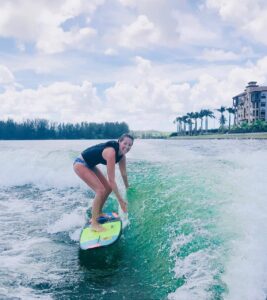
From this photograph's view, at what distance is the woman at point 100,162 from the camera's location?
6652 millimetres

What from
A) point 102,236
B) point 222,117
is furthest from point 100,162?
point 222,117

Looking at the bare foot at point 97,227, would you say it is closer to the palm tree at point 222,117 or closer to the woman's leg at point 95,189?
the woman's leg at point 95,189

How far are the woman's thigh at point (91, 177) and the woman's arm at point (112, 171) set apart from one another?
21.5 inches

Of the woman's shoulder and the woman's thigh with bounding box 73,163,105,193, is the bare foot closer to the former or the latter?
the woman's thigh with bounding box 73,163,105,193

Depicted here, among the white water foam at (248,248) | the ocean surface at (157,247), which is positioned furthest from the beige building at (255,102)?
the white water foam at (248,248)

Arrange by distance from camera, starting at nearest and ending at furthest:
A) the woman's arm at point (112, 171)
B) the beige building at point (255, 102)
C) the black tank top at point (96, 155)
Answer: the woman's arm at point (112, 171)
the black tank top at point (96, 155)
the beige building at point (255, 102)

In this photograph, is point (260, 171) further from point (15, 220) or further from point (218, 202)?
point (15, 220)

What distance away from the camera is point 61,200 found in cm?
1215

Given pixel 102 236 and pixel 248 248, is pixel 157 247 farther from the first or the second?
pixel 248 248

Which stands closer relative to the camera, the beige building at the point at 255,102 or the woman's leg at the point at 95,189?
the woman's leg at the point at 95,189

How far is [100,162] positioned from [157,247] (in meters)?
1.96

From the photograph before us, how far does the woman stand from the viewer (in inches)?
262

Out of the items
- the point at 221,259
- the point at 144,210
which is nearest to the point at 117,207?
the point at 144,210

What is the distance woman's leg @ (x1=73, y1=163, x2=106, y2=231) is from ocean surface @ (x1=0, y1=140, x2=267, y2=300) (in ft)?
1.80
